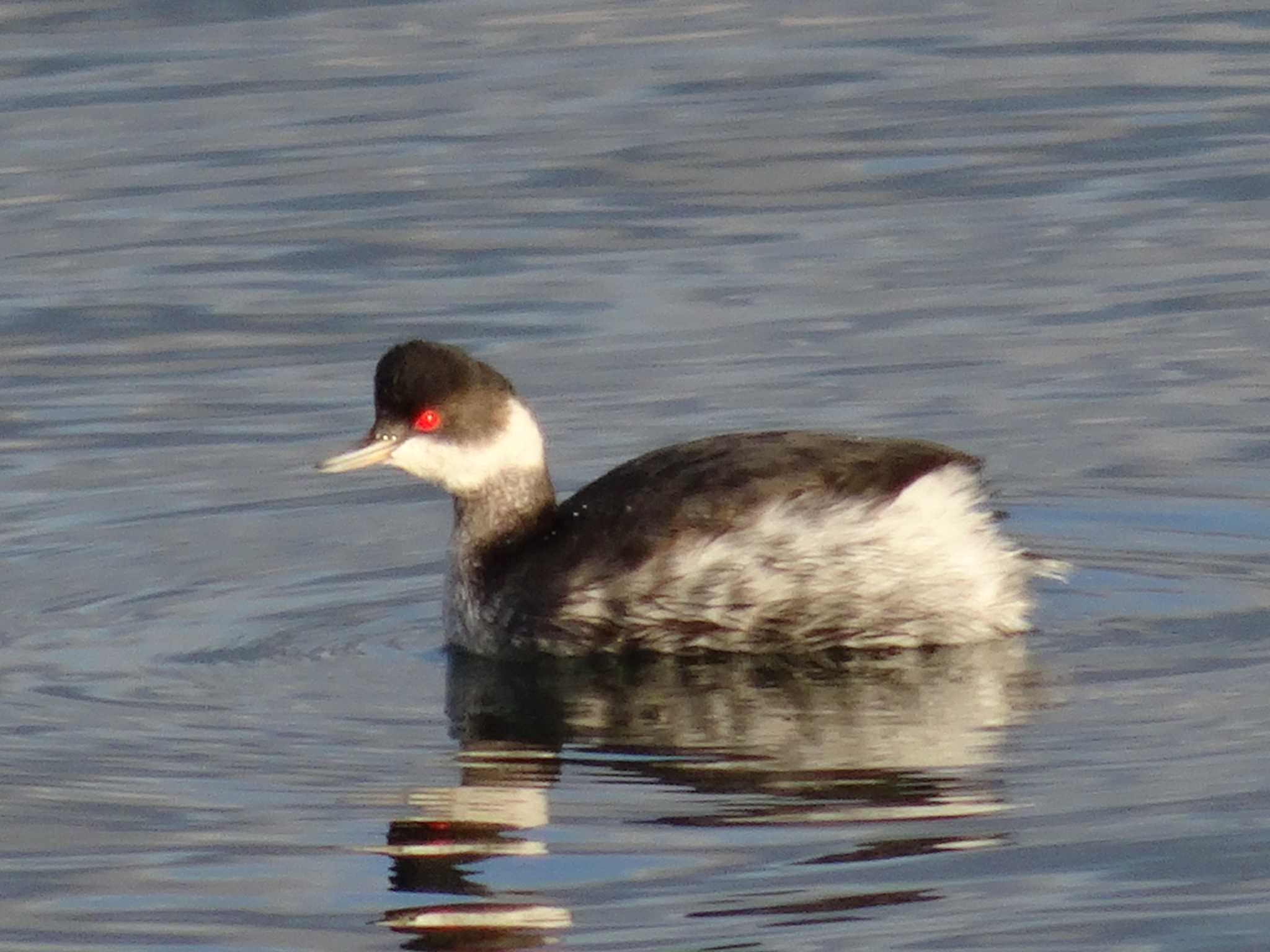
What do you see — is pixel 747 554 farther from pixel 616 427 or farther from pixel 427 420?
pixel 616 427

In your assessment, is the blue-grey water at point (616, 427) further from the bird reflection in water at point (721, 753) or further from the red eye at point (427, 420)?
the red eye at point (427, 420)

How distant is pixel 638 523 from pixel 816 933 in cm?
248

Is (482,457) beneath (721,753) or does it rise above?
above

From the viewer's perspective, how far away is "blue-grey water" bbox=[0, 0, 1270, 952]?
6535 mm

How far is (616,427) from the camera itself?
34.7 feet

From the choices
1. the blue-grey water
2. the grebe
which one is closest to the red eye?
the grebe

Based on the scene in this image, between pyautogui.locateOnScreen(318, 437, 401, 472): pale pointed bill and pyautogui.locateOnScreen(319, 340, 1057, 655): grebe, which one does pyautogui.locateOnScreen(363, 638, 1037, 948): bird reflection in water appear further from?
pyautogui.locateOnScreen(318, 437, 401, 472): pale pointed bill

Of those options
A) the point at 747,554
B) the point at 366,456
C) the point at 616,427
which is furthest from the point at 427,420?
the point at 616,427

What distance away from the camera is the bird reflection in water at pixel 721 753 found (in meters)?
6.42

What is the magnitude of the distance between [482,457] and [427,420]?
0.70ft

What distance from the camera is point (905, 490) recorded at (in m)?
8.28

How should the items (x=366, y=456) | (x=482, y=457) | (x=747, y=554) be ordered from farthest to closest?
(x=482, y=457) < (x=366, y=456) < (x=747, y=554)

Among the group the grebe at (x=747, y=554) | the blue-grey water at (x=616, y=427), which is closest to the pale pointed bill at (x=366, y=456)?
the grebe at (x=747, y=554)

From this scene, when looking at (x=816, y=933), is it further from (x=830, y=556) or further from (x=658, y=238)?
(x=658, y=238)
